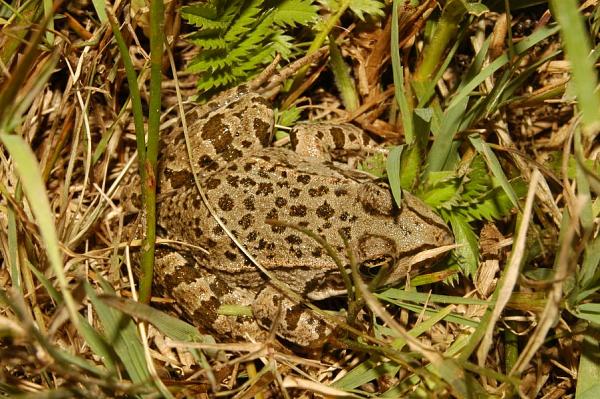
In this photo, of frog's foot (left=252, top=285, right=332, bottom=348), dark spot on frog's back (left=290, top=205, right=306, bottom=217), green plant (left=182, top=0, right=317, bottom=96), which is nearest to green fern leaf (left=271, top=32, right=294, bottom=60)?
green plant (left=182, top=0, right=317, bottom=96)

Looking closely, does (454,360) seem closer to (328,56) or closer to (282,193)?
(282,193)

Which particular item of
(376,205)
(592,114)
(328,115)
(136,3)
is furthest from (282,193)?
(592,114)

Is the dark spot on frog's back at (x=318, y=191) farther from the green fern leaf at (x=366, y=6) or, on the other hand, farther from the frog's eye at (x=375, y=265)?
the green fern leaf at (x=366, y=6)

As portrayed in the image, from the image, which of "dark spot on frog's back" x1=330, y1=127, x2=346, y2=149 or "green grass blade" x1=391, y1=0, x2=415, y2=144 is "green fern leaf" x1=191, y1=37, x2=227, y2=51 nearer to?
"dark spot on frog's back" x1=330, y1=127, x2=346, y2=149

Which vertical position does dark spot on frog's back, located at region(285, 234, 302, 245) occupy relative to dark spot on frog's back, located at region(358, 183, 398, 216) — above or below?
below

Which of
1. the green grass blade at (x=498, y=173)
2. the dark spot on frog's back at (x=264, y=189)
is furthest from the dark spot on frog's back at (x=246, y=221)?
the green grass blade at (x=498, y=173)
